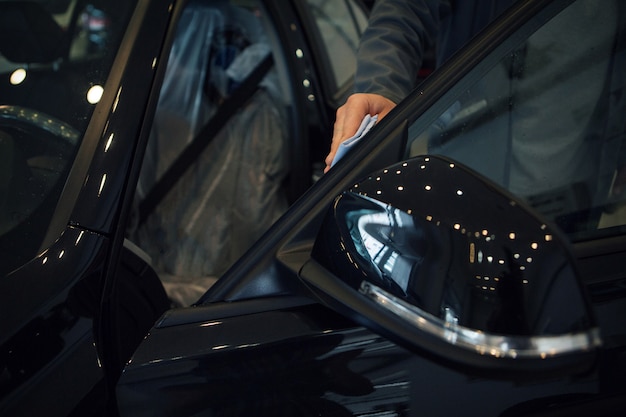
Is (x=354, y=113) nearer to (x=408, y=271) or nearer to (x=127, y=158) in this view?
(x=127, y=158)

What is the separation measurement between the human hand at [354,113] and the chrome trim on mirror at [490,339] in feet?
1.39

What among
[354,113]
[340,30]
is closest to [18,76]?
[354,113]

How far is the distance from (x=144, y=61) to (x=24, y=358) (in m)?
0.51

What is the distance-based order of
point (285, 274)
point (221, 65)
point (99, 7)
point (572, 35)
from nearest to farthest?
1. point (285, 274)
2. point (572, 35)
3. point (99, 7)
4. point (221, 65)

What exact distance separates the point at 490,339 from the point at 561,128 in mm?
515

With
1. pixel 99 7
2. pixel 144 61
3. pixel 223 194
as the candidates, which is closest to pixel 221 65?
pixel 223 194

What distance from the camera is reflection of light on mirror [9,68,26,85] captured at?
116cm

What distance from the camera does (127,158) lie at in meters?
0.97

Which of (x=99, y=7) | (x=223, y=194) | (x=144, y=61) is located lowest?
(x=223, y=194)

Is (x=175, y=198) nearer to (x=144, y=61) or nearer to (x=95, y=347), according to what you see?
(x=144, y=61)

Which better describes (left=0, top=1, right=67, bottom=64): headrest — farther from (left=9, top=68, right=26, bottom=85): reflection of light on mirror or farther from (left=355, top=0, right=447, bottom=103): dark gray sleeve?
(left=355, top=0, right=447, bottom=103): dark gray sleeve

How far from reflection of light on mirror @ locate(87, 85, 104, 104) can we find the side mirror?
49 cm

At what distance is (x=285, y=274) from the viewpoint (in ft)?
2.95

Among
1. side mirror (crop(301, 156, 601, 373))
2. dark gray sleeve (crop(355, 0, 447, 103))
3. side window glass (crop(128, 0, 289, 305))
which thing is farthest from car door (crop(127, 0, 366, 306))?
side mirror (crop(301, 156, 601, 373))
